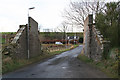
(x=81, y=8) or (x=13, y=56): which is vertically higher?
(x=81, y=8)

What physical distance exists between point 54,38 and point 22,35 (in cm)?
5756

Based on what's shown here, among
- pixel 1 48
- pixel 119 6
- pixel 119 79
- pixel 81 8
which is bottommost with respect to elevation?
pixel 119 79

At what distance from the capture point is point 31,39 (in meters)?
17.2

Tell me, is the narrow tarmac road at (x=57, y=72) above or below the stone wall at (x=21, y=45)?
below

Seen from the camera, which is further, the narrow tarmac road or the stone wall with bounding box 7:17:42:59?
the stone wall with bounding box 7:17:42:59

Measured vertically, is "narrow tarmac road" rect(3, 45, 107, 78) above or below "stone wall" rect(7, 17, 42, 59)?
below

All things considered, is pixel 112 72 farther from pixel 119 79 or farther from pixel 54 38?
pixel 54 38

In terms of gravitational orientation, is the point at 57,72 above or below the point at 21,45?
below

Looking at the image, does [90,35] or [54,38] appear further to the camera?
Result: [54,38]

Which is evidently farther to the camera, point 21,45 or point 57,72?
point 21,45

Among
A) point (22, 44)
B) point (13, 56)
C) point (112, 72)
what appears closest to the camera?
point (112, 72)

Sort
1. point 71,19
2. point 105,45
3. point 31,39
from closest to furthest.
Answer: point 105,45, point 31,39, point 71,19

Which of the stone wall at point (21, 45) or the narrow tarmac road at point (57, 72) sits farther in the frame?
the stone wall at point (21, 45)

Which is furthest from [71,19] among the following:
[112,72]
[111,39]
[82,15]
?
[112,72]
